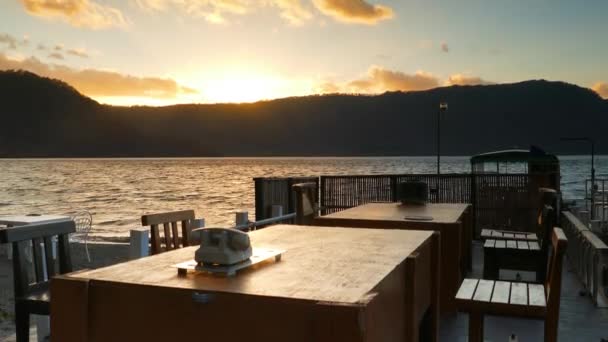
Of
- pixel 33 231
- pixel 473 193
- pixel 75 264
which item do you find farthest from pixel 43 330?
pixel 473 193

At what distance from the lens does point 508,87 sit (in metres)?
124

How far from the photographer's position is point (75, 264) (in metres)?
11.5

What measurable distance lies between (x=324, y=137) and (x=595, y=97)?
204 ft

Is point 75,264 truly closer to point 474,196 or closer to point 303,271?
point 474,196

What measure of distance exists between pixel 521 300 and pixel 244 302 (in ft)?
7.82

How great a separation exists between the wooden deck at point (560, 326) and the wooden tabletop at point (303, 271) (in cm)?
200

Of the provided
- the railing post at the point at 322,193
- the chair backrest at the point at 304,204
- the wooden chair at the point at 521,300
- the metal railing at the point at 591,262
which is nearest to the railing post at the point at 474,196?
the railing post at the point at 322,193

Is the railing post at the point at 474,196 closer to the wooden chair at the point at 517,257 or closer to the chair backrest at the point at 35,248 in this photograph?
the wooden chair at the point at 517,257

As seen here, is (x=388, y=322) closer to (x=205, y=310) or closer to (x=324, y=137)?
(x=205, y=310)

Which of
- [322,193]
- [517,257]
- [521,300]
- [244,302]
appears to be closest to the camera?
[244,302]

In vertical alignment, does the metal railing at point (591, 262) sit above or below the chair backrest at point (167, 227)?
below

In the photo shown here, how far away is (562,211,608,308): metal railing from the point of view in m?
5.74

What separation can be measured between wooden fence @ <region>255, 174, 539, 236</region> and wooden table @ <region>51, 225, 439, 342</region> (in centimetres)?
844

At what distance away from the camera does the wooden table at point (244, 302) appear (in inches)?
69.9
